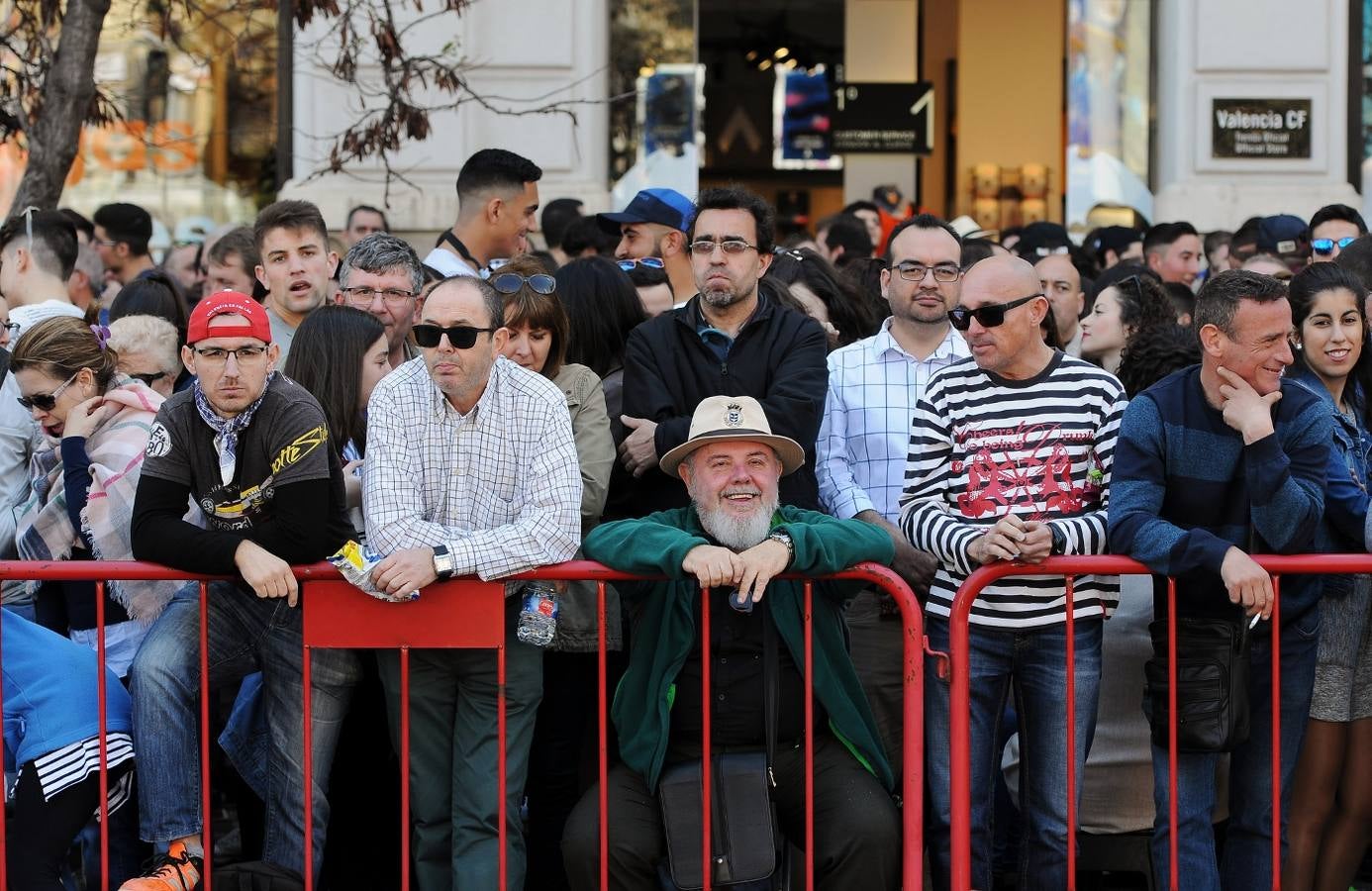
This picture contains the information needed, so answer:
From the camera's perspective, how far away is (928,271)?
21.2ft

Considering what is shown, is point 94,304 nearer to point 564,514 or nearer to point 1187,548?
point 564,514

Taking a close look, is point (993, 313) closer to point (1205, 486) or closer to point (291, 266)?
point (1205, 486)

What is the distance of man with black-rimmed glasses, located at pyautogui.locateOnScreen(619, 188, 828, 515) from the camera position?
6109 mm

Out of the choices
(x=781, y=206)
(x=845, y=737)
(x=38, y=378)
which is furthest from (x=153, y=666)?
(x=781, y=206)

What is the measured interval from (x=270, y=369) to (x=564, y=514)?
3.53ft

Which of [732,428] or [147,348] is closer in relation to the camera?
[732,428]

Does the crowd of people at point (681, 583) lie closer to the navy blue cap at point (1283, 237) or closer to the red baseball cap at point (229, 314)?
the red baseball cap at point (229, 314)

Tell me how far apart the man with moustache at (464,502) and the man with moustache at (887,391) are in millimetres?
1276

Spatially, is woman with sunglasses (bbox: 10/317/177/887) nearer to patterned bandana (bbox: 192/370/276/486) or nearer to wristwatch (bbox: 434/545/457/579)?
patterned bandana (bbox: 192/370/276/486)

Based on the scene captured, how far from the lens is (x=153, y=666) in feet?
17.7

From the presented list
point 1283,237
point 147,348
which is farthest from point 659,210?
point 1283,237

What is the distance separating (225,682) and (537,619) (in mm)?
1085

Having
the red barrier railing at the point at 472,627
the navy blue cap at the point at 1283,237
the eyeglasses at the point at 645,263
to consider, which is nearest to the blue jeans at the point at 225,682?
the red barrier railing at the point at 472,627

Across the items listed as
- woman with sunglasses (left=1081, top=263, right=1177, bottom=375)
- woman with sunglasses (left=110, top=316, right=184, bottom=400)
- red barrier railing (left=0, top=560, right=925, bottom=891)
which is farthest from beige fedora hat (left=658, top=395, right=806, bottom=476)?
woman with sunglasses (left=1081, top=263, right=1177, bottom=375)
